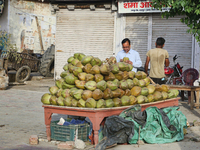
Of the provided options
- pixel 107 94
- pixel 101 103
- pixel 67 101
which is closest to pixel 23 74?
pixel 67 101

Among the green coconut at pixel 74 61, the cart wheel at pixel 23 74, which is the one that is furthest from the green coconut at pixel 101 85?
the cart wheel at pixel 23 74

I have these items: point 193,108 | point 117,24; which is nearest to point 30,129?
point 193,108

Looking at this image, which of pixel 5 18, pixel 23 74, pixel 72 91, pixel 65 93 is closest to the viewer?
pixel 72 91

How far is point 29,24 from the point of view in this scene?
29.6 m

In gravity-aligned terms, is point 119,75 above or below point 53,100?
above

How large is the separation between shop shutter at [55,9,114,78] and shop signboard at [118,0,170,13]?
0.90m

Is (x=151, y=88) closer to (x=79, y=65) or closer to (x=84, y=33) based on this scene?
(x=79, y=65)

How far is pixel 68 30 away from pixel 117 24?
2765mm

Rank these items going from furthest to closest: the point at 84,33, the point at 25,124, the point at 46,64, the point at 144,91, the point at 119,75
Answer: the point at 46,64, the point at 84,33, the point at 25,124, the point at 144,91, the point at 119,75

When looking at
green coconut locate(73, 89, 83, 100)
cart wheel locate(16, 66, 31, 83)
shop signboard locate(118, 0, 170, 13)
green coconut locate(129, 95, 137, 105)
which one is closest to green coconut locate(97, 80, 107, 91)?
green coconut locate(73, 89, 83, 100)

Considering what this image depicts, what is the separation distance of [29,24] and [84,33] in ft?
58.9

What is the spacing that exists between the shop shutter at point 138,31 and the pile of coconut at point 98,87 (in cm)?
774

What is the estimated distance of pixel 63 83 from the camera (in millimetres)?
4668

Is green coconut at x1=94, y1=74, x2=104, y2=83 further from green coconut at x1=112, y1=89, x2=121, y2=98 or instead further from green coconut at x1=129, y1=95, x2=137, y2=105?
green coconut at x1=129, y1=95, x2=137, y2=105
